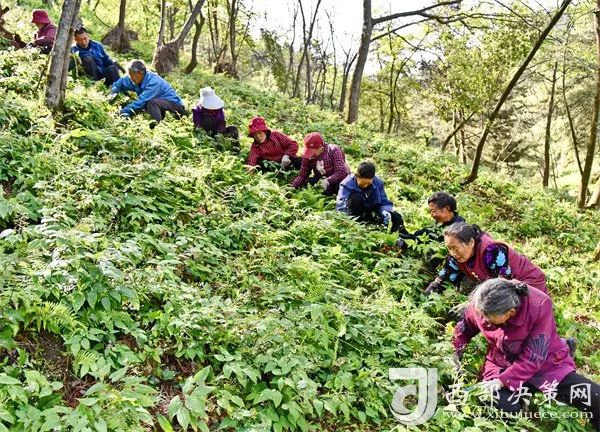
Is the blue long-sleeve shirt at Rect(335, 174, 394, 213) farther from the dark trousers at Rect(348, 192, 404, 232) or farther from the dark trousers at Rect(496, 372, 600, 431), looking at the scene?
the dark trousers at Rect(496, 372, 600, 431)

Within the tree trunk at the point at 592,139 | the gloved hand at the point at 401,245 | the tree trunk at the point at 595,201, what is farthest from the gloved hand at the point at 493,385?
the tree trunk at the point at 595,201

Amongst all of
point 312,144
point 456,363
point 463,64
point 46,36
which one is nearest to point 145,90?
point 46,36

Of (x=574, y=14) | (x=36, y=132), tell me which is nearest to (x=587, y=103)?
(x=574, y=14)

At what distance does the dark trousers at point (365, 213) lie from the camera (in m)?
7.32

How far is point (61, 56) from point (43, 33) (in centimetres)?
342

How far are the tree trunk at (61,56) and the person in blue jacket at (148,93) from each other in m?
1.00

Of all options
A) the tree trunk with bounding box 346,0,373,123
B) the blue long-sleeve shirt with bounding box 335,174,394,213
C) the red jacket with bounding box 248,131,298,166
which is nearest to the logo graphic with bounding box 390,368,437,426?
the blue long-sleeve shirt with bounding box 335,174,394,213

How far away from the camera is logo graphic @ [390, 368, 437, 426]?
14.1 feet

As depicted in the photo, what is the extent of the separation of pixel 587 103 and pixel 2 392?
2364cm

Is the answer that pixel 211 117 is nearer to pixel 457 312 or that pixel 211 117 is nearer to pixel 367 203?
pixel 367 203

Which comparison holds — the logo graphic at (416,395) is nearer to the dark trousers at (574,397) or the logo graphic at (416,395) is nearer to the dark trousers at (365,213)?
the dark trousers at (574,397)

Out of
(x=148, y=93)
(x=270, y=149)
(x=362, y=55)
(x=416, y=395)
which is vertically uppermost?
(x=362, y=55)

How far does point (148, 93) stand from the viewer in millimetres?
8281

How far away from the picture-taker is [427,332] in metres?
5.47
